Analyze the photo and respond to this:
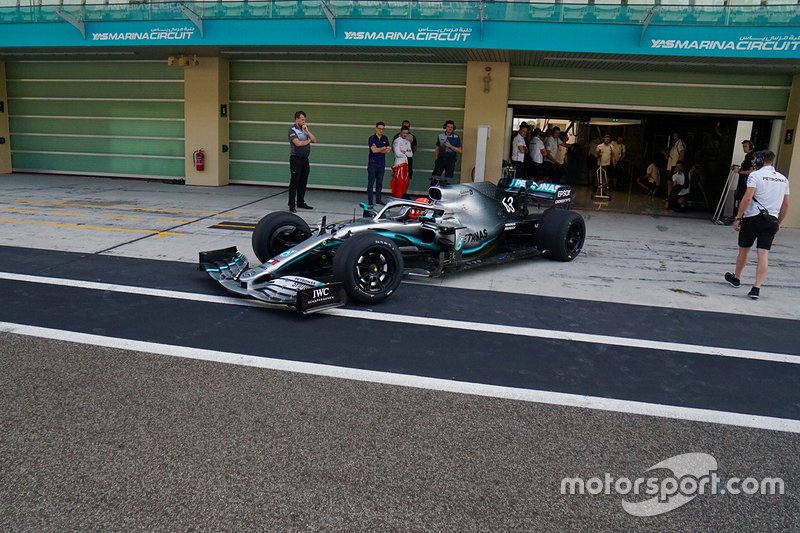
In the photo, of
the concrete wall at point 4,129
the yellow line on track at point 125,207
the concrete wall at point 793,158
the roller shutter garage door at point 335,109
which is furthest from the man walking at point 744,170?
the concrete wall at point 4,129

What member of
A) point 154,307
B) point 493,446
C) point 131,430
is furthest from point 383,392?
point 154,307

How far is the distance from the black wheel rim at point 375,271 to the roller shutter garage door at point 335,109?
9523mm

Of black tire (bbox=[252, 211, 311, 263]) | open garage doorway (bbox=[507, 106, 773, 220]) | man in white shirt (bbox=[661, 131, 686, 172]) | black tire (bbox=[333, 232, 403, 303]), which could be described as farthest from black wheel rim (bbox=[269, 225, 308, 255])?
man in white shirt (bbox=[661, 131, 686, 172])

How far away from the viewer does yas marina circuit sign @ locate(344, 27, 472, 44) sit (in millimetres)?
12808

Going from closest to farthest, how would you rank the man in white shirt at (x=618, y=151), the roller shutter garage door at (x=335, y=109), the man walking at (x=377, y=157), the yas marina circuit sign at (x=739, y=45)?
1. the yas marina circuit sign at (x=739, y=45)
2. the man walking at (x=377, y=157)
3. the roller shutter garage door at (x=335, y=109)
4. the man in white shirt at (x=618, y=151)

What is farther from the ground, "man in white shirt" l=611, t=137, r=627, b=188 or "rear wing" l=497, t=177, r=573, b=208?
"man in white shirt" l=611, t=137, r=627, b=188

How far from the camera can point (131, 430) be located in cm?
389

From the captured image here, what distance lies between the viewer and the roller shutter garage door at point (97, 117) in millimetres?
17562

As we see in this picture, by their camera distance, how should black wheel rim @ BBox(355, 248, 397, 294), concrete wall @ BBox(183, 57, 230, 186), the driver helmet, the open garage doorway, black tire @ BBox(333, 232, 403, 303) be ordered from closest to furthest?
black tire @ BBox(333, 232, 403, 303) < black wheel rim @ BBox(355, 248, 397, 294) < the driver helmet < the open garage doorway < concrete wall @ BBox(183, 57, 230, 186)

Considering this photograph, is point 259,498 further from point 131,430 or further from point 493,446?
point 493,446

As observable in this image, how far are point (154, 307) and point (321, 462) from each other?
338cm

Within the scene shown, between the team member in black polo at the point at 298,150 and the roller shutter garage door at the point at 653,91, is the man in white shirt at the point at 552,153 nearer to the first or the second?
the roller shutter garage door at the point at 653,91

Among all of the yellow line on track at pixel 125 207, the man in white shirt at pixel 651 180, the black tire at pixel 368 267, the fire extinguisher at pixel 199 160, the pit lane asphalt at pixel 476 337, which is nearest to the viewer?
the pit lane asphalt at pixel 476 337

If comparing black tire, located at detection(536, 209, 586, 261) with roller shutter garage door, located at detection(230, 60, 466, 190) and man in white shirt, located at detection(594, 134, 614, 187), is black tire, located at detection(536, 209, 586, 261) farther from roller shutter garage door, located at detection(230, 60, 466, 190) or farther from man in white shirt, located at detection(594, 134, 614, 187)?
man in white shirt, located at detection(594, 134, 614, 187)
